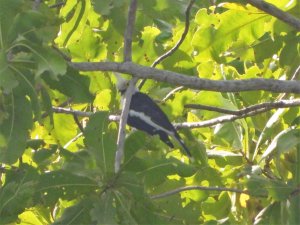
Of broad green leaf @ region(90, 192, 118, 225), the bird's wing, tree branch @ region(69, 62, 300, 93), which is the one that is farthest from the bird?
broad green leaf @ region(90, 192, 118, 225)

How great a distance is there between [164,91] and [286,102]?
2.66 ft

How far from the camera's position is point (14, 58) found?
3.03m

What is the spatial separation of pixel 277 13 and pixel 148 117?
4.06ft

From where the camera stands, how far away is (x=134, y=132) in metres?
3.25

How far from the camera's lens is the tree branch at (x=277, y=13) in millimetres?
3682

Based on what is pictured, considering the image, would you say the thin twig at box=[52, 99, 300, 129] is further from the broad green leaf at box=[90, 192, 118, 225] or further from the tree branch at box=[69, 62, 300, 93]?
the broad green leaf at box=[90, 192, 118, 225]

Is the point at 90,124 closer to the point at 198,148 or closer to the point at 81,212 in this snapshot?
the point at 81,212

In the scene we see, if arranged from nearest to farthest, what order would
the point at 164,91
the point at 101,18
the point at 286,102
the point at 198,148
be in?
the point at 286,102, the point at 198,148, the point at 164,91, the point at 101,18

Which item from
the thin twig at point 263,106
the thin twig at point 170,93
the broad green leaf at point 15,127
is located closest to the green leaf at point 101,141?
the broad green leaf at point 15,127

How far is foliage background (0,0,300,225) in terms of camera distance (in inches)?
121

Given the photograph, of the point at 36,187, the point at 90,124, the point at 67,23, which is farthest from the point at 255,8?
the point at 36,187

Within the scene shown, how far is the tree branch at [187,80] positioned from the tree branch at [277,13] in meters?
0.34

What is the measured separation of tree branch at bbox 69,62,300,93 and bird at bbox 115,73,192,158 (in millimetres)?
824

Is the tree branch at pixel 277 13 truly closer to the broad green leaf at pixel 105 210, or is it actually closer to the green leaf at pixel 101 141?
the green leaf at pixel 101 141
